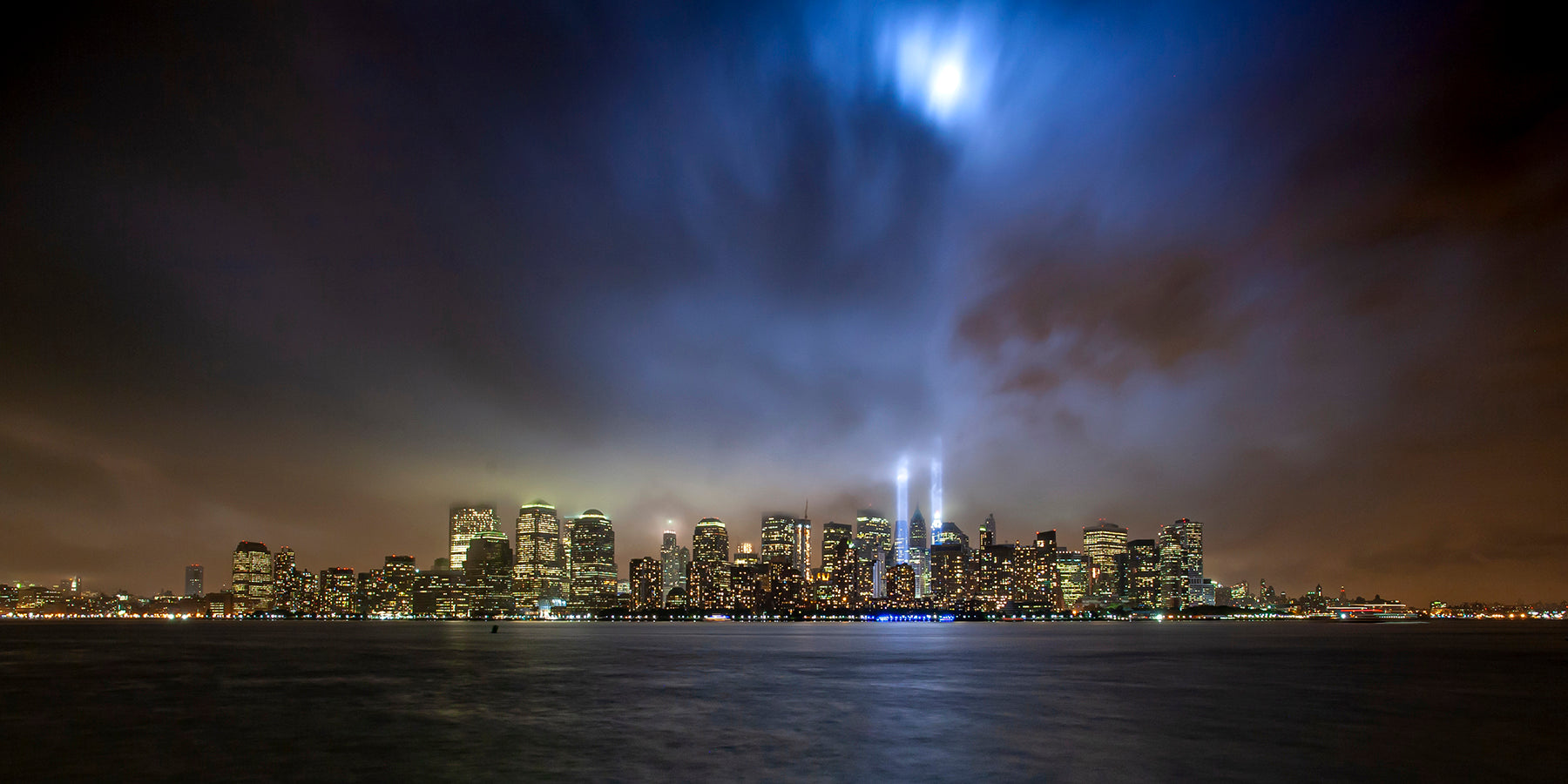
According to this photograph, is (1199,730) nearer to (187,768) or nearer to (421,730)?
(421,730)

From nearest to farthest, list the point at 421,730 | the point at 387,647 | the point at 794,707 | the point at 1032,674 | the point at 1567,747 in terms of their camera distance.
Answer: the point at 1567,747 < the point at 421,730 < the point at 794,707 < the point at 1032,674 < the point at 387,647

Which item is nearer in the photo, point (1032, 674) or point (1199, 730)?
point (1199, 730)

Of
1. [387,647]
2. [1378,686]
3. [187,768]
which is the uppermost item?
[187,768]

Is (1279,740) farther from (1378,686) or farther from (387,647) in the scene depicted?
(387,647)

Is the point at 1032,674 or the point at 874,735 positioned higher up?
the point at 874,735

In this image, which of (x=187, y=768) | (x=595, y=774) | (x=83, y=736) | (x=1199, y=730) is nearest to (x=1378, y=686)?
(x=1199, y=730)

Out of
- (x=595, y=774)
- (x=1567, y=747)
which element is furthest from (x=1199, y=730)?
(x=595, y=774)

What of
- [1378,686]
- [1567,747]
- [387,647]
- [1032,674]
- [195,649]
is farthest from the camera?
[387,647]
